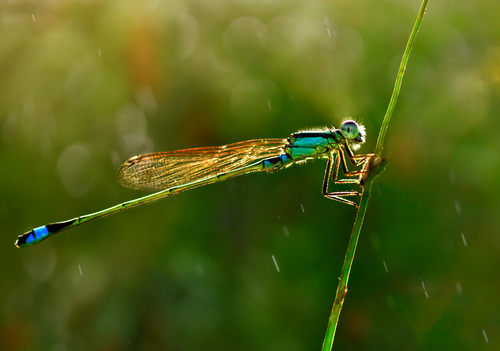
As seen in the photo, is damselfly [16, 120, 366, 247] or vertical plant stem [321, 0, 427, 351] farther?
damselfly [16, 120, 366, 247]

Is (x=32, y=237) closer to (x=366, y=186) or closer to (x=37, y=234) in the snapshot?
(x=37, y=234)

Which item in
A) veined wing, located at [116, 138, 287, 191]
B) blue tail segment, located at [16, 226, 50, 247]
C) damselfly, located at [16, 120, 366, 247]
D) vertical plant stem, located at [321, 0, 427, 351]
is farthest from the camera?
veined wing, located at [116, 138, 287, 191]

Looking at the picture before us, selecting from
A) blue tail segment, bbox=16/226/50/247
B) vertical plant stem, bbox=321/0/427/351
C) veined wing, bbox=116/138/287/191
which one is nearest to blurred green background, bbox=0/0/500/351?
veined wing, bbox=116/138/287/191

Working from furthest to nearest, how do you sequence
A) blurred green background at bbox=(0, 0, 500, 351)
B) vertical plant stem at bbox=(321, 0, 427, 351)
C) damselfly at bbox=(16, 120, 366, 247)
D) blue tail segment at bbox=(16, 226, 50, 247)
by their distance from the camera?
blurred green background at bbox=(0, 0, 500, 351) < damselfly at bbox=(16, 120, 366, 247) < blue tail segment at bbox=(16, 226, 50, 247) < vertical plant stem at bbox=(321, 0, 427, 351)

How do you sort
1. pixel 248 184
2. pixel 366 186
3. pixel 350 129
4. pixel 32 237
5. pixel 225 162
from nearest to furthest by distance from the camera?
pixel 366 186, pixel 350 129, pixel 32 237, pixel 225 162, pixel 248 184

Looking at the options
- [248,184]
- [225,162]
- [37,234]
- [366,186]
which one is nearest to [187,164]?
[225,162]

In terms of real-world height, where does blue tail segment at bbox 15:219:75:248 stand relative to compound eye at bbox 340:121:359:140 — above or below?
below

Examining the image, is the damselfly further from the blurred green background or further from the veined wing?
the blurred green background

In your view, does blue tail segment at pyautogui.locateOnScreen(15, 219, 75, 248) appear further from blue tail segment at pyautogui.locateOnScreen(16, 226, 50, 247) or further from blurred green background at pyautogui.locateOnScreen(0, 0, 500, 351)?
blurred green background at pyautogui.locateOnScreen(0, 0, 500, 351)
